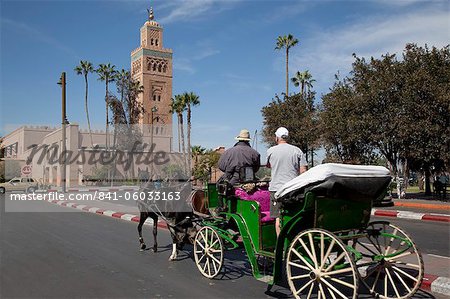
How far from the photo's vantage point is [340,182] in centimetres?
521

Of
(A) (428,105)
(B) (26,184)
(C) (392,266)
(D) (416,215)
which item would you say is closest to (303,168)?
(C) (392,266)

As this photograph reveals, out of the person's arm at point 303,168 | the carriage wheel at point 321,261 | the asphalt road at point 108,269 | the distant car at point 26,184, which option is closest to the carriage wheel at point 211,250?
the asphalt road at point 108,269

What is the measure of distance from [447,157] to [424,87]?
361cm

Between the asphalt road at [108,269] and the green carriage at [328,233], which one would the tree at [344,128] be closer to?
the asphalt road at [108,269]

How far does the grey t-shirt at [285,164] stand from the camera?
621 centimetres

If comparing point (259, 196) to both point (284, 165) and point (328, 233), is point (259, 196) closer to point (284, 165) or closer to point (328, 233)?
point (284, 165)

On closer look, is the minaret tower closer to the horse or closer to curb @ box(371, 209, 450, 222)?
curb @ box(371, 209, 450, 222)

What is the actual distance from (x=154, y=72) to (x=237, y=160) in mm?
100654

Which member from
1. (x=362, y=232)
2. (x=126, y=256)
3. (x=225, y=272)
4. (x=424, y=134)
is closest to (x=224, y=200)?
(x=225, y=272)

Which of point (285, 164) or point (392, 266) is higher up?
point (285, 164)

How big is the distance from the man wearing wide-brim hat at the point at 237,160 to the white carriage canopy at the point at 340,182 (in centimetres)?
161

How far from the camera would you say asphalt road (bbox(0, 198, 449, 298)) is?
245 inches

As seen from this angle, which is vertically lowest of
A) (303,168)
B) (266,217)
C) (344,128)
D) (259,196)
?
(266,217)

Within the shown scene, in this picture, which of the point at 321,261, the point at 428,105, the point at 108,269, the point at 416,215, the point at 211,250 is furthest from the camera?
the point at 428,105
